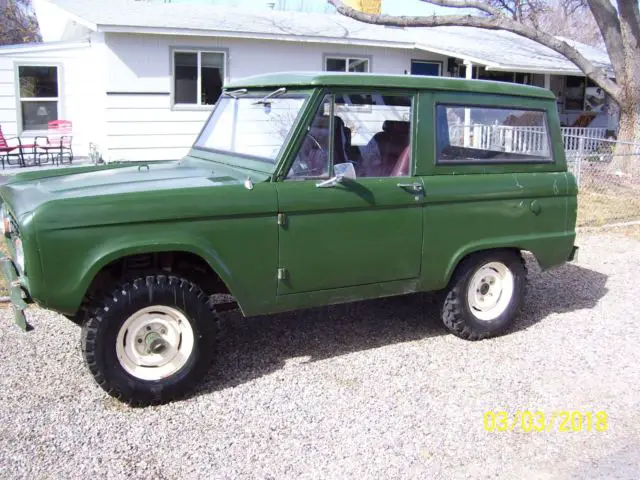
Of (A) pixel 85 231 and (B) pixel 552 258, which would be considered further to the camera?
(B) pixel 552 258

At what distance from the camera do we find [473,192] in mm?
4812

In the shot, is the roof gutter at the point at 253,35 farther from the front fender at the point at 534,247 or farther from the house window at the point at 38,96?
the front fender at the point at 534,247

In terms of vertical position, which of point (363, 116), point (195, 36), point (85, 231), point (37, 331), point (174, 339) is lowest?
point (37, 331)

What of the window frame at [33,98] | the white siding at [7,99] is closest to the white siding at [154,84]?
the window frame at [33,98]

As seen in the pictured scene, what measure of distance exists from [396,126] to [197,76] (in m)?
9.49

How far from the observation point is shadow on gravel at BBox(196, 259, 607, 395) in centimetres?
461

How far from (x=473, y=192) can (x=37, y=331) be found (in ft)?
11.2

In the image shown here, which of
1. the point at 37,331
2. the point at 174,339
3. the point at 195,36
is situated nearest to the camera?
the point at 174,339

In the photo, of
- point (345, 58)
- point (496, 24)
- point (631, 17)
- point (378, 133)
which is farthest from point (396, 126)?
point (631, 17)

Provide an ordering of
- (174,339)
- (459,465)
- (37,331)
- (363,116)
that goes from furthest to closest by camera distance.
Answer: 1. (37,331)
2. (363,116)
3. (174,339)
4. (459,465)

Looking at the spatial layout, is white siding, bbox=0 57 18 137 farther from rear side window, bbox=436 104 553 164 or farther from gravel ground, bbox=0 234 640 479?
rear side window, bbox=436 104 553 164

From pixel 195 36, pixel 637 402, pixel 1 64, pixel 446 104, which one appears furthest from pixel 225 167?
pixel 1 64

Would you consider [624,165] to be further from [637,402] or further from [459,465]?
[459,465]
